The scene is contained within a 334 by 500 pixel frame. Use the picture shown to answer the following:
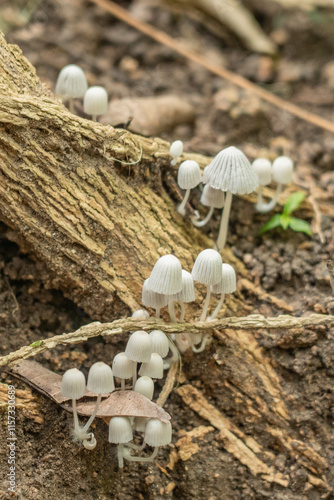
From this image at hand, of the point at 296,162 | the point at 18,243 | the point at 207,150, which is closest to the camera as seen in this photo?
the point at 18,243

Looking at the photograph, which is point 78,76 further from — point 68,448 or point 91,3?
point 91,3

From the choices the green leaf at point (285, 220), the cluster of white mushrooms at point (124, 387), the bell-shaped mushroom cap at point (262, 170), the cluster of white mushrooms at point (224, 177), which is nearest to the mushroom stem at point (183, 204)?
the cluster of white mushrooms at point (224, 177)

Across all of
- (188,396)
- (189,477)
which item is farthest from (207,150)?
(189,477)

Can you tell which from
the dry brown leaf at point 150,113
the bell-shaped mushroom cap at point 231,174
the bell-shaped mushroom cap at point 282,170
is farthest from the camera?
the dry brown leaf at point 150,113

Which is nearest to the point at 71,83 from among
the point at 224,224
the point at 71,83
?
the point at 71,83

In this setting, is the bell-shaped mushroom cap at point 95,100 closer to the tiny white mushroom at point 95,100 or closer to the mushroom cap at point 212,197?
the tiny white mushroom at point 95,100

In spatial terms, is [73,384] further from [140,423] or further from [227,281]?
[227,281]
